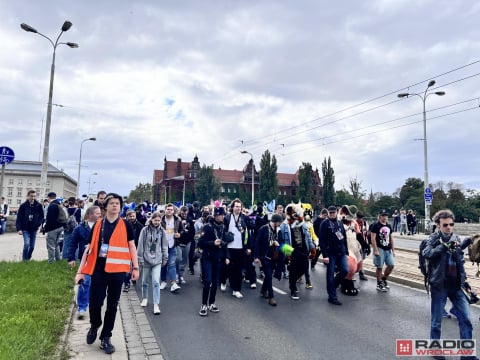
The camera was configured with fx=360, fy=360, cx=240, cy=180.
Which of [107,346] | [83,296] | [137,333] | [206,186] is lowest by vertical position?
Result: [137,333]

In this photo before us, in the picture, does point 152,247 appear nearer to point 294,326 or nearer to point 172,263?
point 172,263

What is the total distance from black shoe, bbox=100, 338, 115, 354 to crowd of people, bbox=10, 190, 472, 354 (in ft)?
0.04

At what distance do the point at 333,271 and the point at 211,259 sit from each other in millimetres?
2580

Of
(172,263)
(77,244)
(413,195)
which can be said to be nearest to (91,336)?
(77,244)

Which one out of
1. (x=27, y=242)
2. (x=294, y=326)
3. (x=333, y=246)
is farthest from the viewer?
(x=27, y=242)

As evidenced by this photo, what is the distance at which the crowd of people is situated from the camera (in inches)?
180

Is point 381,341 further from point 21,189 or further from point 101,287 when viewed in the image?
point 21,189

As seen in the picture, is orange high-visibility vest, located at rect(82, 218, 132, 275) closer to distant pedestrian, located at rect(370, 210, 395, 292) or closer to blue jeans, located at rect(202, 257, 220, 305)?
blue jeans, located at rect(202, 257, 220, 305)

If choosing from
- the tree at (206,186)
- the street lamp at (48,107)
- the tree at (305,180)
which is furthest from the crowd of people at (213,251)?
the tree at (206,186)

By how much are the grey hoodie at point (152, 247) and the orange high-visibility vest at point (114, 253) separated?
203cm

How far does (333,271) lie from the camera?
24.2 feet

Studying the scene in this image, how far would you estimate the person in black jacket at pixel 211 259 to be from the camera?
648cm

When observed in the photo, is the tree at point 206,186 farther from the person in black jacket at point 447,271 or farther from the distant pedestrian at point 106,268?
the person in black jacket at point 447,271

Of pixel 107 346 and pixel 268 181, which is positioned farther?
pixel 268 181
